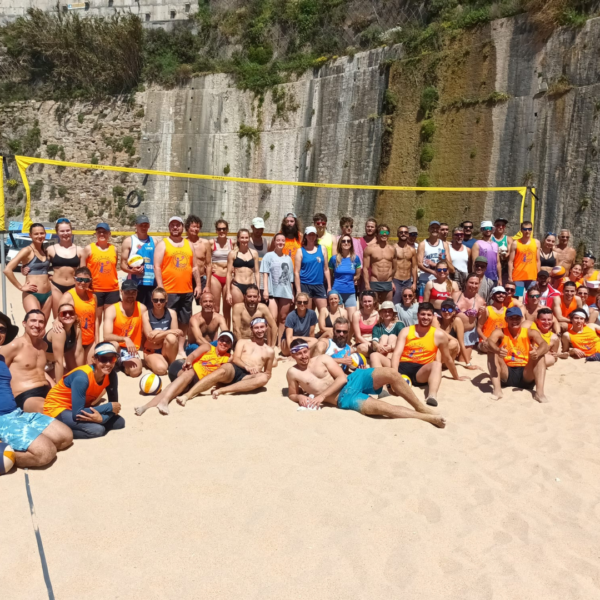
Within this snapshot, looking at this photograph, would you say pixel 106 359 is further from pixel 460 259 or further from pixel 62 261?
pixel 460 259

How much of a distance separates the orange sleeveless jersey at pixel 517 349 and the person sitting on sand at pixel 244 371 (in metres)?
2.22

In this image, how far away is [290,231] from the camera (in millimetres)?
6656

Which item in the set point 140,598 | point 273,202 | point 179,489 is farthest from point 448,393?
point 273,202

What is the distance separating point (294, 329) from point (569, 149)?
6.82 m

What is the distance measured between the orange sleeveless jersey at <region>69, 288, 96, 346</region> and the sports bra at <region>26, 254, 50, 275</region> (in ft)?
1.61

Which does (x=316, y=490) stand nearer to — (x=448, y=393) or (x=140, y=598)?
(x=140, y=598)

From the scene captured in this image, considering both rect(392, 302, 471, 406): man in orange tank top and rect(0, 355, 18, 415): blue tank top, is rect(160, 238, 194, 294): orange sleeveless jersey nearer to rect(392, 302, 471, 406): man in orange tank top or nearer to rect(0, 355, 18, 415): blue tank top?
rect(0, 355, 18, 415): blue tank top

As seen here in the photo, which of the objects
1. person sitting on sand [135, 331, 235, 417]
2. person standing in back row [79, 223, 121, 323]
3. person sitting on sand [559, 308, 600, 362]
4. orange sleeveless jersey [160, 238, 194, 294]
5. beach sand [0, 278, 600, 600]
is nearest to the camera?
beach sand [0, 278, 600, 600]

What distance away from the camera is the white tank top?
6945 mm

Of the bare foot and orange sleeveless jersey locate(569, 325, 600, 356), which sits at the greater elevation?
orange sleeveless jersey locate(569, 325, 600, 356)

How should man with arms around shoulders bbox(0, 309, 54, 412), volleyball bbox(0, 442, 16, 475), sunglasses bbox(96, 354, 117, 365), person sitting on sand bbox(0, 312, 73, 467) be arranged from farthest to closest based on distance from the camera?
man with arms around shoulders bbox(0, 309, 54, 412), sunglasses bbox(96, 354, 117, 365), person sitting on sand bbox(0, 312, 73, 467), volleyball bbox(0, 442, 16, 475)

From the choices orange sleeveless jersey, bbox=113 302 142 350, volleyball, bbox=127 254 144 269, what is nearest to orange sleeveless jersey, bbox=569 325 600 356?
orange sleeveless jersey, bbox=113 302 142 350

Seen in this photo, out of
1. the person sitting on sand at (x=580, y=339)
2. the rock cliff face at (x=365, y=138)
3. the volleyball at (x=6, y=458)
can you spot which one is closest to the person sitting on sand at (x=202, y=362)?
the volleyball at (x=6, y=458)

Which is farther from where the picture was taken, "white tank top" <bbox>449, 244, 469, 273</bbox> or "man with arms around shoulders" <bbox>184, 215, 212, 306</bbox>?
"white tank top" <bbox>449, 244, 469, 273</bbox>
